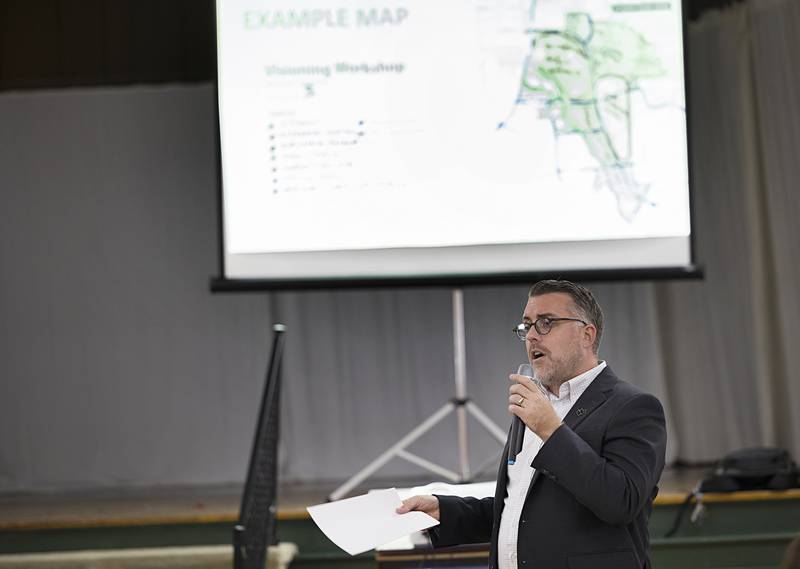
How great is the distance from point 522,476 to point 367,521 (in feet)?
1.21

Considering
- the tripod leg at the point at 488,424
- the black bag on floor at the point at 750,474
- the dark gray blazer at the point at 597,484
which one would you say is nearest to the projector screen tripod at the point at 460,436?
the tripod leg at the point at 488,424

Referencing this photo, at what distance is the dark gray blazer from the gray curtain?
3.57 m

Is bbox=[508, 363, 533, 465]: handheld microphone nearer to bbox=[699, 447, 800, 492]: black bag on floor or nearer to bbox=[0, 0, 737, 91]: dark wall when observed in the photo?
Answer: bbox=[699, 447, 800, 492]: black bag on floor

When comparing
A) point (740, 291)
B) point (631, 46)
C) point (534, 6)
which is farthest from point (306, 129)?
point (740, 291)

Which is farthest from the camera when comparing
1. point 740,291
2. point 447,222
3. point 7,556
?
point 740,291

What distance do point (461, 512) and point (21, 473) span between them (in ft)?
13.6

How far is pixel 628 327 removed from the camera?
602 cm

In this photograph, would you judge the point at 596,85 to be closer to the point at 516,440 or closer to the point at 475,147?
the point at 475,147

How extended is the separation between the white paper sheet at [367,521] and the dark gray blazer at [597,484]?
254 mm

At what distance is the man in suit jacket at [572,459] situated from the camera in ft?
7.30

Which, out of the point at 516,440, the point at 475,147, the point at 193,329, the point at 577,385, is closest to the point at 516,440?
the point at 516,440

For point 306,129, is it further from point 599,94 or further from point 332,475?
point 332,475

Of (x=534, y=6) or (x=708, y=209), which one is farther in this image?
(x=708, y=209)

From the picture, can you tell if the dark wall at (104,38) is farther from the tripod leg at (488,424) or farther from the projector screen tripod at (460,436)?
the tripod leg at (488,424)
